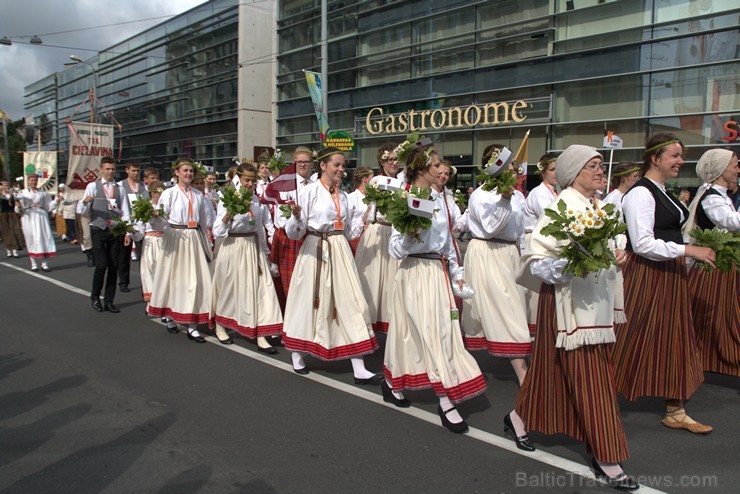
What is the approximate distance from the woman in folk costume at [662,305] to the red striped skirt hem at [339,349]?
88.6 inches

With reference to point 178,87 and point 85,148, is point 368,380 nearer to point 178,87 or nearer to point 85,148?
point 85,148

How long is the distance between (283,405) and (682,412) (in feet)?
10.1

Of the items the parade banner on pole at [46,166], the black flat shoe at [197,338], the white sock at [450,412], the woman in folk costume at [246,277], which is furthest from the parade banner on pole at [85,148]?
the white sock at [450,412]

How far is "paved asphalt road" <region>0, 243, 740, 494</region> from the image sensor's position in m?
Answer: 3.50

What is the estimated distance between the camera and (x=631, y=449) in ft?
12.9

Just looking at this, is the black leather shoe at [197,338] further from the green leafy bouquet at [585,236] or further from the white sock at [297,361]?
the green leafy bouquet at [585,236]

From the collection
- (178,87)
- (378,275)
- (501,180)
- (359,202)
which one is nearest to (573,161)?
(501,180)

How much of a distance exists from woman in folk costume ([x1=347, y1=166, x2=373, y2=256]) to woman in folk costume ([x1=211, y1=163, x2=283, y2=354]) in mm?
1097

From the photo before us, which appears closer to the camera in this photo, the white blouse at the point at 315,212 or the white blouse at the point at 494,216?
the white blouse at the point at 494,216

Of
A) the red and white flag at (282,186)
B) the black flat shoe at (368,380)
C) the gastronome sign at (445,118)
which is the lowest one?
the black flat shoe at (368,380)

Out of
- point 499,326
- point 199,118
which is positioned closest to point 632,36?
point 499,326

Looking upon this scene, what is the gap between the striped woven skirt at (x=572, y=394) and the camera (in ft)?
11.1

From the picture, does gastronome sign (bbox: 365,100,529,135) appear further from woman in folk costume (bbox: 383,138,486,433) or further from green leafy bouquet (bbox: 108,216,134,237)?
woman in folk costume (bbox: 383,138,486,433)

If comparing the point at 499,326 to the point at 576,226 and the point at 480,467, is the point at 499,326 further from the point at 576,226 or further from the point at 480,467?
the point at 576,226
